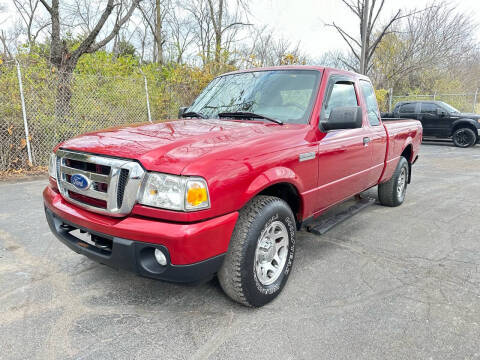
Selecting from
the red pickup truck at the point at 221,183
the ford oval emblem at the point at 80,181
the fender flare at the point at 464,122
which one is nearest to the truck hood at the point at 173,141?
the red pickup truck at the point at 221,183

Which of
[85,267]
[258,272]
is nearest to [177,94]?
[85,267]

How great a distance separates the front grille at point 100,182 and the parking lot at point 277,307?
0.78 m

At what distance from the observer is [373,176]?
4.00 meters

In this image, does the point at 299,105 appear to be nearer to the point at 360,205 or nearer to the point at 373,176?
the point at 373,176

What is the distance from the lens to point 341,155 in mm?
3139

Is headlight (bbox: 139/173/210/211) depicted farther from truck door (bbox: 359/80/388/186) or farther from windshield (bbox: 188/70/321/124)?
truck door (bbox: 359/80/388/186)

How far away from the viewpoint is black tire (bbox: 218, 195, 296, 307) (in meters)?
2.13

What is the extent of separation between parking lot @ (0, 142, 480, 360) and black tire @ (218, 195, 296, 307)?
150 mm

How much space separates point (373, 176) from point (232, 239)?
8.34ft

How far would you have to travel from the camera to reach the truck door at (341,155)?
9.66 ft

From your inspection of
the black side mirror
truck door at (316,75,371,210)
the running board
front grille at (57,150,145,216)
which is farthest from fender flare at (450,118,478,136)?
front grille at (57,150,145,216)

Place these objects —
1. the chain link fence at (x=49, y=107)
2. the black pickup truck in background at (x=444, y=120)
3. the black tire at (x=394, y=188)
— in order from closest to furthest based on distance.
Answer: the black tire at (x=394, y=188) → the chain link fence at (x=49, y=107) → the black pickup truck in background at (x=444, y=120)

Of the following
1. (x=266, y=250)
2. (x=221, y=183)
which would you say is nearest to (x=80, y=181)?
(x=221, y=183)

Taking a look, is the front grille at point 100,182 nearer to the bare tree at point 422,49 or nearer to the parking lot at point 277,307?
the parking lot at point 277,307
